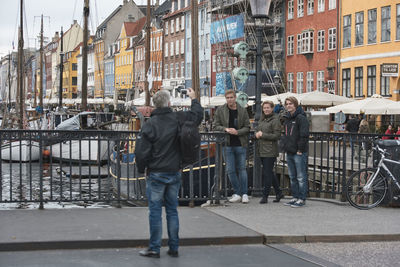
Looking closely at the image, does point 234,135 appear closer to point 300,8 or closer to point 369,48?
point 369,48

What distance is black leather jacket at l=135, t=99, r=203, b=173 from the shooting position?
25.3 feet

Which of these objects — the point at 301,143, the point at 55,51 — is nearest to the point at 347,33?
the point at 301,143

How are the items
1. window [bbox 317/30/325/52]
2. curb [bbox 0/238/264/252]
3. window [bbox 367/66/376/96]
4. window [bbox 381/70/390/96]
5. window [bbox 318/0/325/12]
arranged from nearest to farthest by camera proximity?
curb [bbox 0/238/264/252] → window [bbox 381/70/390/96] → window [bbox 367/66/376/96] → window [bbox 318/0/325/12] → window [bbox 317/30/325/52]

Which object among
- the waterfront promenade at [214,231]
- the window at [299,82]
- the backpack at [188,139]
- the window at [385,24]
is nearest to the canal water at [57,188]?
the waterfront promenade at [214,231]

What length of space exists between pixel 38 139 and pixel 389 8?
35.2 m

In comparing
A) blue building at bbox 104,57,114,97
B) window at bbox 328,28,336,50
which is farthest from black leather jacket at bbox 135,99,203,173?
blue building at bbox 104,57,114,97

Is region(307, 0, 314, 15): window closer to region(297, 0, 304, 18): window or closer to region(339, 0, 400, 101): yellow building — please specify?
region(297, 0, 304, 18): window

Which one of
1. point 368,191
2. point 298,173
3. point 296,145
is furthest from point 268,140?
point 368,191

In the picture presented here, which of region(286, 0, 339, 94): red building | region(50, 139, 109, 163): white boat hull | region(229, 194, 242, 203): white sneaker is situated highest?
region(286, 0, 339, 94): red building

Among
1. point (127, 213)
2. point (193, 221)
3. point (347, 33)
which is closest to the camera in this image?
point (193, 221)

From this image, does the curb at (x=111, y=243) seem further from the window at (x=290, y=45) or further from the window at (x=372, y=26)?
the window at (x=290, y=45)

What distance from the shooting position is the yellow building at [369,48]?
A: 1635 inches

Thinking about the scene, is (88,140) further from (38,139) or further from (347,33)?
(347,33)

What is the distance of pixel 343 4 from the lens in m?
48.5
